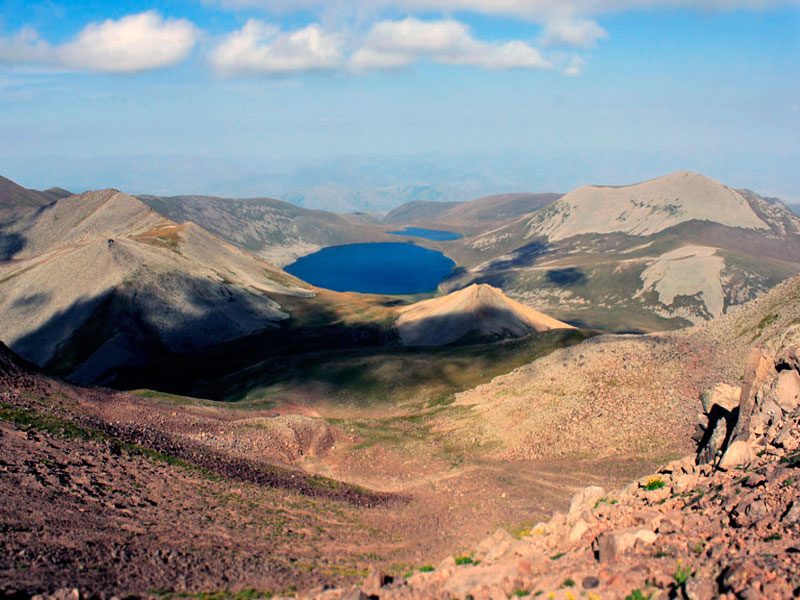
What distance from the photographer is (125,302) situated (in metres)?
97.5

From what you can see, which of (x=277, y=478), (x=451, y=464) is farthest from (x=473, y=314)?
(x=277, y=478)

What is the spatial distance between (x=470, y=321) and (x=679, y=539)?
7935cm

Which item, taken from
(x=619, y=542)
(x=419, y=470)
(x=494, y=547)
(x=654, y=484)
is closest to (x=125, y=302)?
(x=419, y=470)

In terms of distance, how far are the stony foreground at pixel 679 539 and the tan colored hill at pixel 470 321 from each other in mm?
69855

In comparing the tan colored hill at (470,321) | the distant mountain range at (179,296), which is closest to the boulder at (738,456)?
the tan colored hill at (470,321)

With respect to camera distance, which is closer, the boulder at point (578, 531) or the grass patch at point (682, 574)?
the grass patch at point (682, 574)

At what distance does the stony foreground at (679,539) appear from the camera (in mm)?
11297

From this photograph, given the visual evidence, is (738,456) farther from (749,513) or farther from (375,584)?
(375,584)

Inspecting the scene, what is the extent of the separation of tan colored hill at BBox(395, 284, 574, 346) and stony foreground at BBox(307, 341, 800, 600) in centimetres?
6986

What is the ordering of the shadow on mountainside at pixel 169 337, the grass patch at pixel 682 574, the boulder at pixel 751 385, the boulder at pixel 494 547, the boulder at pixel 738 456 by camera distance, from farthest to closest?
the shadow on mountainside at pixel 169 337 → the boulder at pixel 751 385 → the boulder at pixel 738 456 → the boulder at pixel 494 547 → the grass patch at pixel 682 574

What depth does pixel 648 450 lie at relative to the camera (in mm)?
31750

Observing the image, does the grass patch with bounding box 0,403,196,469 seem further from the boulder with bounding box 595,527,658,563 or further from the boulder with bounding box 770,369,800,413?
the boulder with bounding box 770,369,800,413

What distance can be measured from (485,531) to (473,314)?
233ft

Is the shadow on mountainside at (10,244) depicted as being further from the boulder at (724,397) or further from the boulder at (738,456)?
the boulder at (738,456)
